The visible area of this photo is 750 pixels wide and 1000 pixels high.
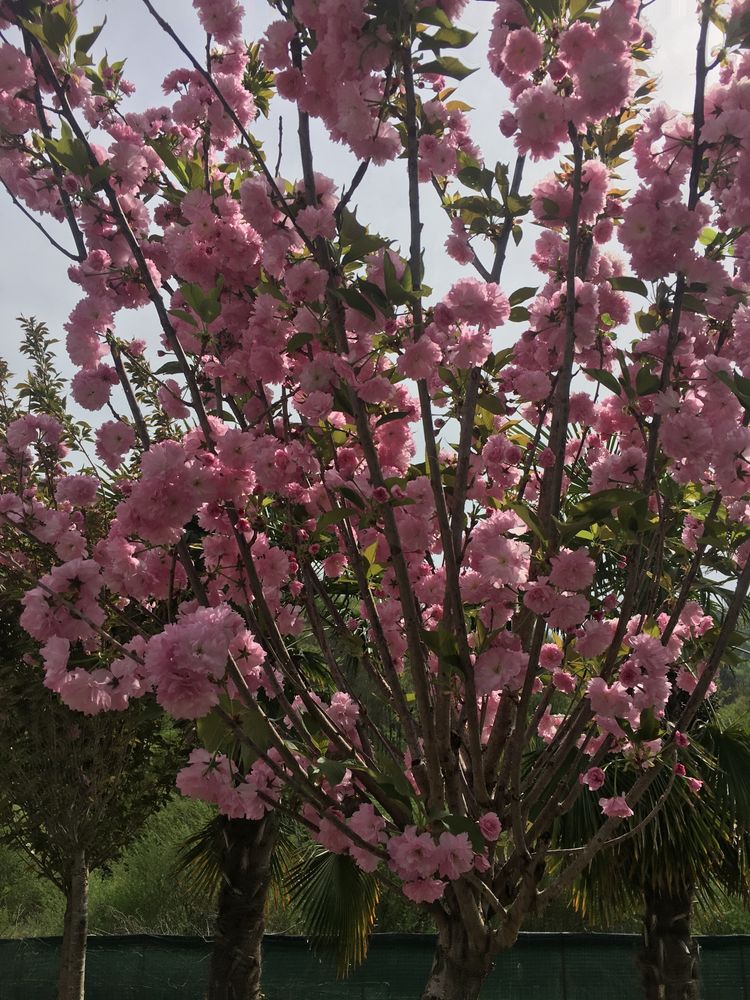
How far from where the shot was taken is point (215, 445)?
7.72 feet

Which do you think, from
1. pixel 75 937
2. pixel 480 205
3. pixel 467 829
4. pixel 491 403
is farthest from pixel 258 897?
pixel 480 205

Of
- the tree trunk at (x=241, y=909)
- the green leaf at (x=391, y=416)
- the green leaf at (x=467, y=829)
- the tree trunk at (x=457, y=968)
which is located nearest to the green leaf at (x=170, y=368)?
the green leaf at (x=391, y=416)

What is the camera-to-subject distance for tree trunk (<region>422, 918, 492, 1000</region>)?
253 centimetres

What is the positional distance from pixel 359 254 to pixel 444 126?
63 centimetres

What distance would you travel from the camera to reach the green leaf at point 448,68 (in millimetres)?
2207

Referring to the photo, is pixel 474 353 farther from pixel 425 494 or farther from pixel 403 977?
pixel 403 977

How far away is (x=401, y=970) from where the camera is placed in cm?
924

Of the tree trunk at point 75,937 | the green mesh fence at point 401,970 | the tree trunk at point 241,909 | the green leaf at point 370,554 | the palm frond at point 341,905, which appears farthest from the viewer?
the green mesh fence at point 401,970

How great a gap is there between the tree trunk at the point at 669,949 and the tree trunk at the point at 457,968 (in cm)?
429

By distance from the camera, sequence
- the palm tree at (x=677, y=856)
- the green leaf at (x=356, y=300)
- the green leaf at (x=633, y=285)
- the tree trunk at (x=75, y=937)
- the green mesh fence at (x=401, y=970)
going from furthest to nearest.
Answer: the green mesh fence at (x=401, y=970) < the tree trunk at (x=75, y=937) < the palm tree at (x=677, y=856) < the green leaf at (x=633, y=285) < the green leaf at (x=356, y=300)

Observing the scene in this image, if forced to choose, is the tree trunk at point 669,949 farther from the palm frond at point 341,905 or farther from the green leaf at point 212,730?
the green leaf at point 212,730

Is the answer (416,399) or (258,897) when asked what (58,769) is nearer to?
(258,897)

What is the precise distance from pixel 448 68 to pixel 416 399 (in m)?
0.93

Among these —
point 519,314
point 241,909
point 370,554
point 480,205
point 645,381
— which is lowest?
point 241,909
